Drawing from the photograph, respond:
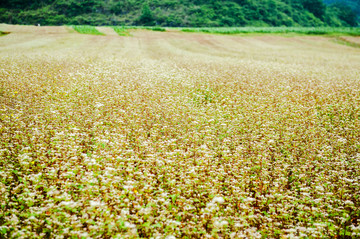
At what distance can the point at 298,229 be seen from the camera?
13.9ft

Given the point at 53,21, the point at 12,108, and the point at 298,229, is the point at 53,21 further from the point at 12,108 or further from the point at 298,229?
the point at 298,229

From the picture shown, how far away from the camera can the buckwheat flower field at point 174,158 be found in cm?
412

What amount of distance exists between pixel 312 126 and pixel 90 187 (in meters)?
7.23

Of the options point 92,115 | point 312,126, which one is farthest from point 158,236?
point 312,126

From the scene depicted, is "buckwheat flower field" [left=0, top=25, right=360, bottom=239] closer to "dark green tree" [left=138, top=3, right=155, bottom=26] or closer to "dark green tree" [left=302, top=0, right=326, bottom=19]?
"dark green tree" [left=138, top=3, right=155, bottom=26]

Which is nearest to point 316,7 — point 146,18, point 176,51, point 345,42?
point 146,18

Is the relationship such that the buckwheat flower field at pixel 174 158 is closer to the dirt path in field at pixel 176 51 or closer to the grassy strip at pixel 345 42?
the dirt path in field at pixel 176 51

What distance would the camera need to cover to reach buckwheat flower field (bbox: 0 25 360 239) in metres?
4.12

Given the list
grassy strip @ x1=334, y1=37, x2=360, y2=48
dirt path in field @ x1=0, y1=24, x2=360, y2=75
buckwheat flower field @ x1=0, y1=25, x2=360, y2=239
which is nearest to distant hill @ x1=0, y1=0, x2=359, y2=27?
dirt path in field @ x1=0, y1=24, x2=360, y2=75

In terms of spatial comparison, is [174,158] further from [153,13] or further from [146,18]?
[153,13]

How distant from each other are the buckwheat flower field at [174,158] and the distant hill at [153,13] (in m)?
75.9

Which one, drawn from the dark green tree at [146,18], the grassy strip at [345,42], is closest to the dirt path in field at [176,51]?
the grassy strip at [345,42]

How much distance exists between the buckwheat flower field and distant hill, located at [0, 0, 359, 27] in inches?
2989

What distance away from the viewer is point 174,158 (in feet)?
19.6
